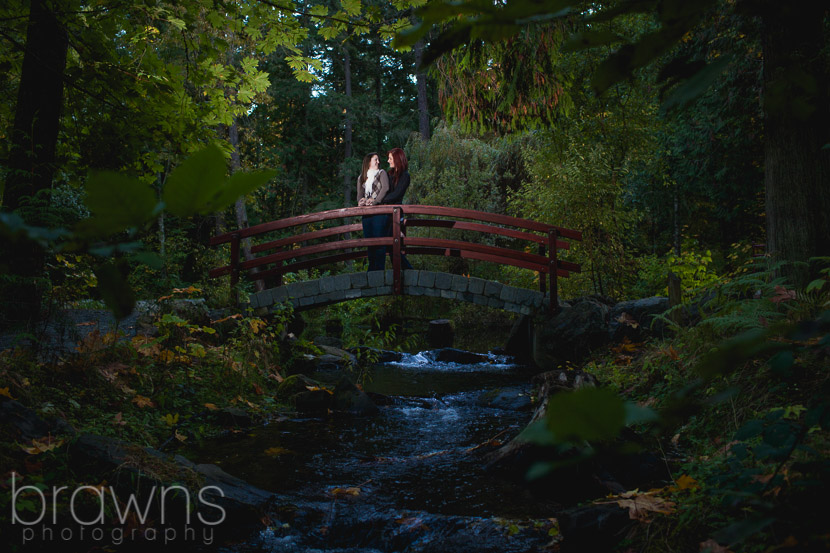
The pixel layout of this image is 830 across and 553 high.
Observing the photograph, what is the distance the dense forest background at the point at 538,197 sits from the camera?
0.57 meters

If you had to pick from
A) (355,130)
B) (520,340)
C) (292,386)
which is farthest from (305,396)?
(355,130)

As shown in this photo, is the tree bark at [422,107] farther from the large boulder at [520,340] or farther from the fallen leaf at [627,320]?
the fallen leaf at [627,320]

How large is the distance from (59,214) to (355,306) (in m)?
7.05

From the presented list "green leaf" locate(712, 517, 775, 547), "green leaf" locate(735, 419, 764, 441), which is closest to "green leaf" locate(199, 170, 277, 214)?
"green leaf" locate(712, 517, 775, 547)

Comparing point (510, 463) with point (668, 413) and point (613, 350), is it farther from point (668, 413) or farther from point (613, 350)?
point (613, 350)

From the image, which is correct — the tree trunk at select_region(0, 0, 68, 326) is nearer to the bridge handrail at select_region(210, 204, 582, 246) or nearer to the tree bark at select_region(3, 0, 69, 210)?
the tree bark at select_region(3, 0, 69, 210)

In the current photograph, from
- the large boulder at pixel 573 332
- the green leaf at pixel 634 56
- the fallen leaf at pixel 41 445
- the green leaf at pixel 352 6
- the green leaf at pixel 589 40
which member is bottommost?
the large boulder at pixel 573 332

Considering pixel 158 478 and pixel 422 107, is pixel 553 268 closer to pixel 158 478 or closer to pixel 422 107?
pixel 158 478

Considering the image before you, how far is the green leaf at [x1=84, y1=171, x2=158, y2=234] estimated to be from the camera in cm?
42

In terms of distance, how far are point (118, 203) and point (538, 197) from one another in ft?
34.7

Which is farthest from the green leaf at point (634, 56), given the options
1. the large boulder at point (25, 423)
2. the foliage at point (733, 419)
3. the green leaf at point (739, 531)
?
the large boulder at point (25, 423)

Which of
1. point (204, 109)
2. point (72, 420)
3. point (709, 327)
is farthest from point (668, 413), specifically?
point (204, 109)

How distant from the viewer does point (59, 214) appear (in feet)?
12.9

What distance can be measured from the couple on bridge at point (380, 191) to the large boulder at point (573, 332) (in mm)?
2406
